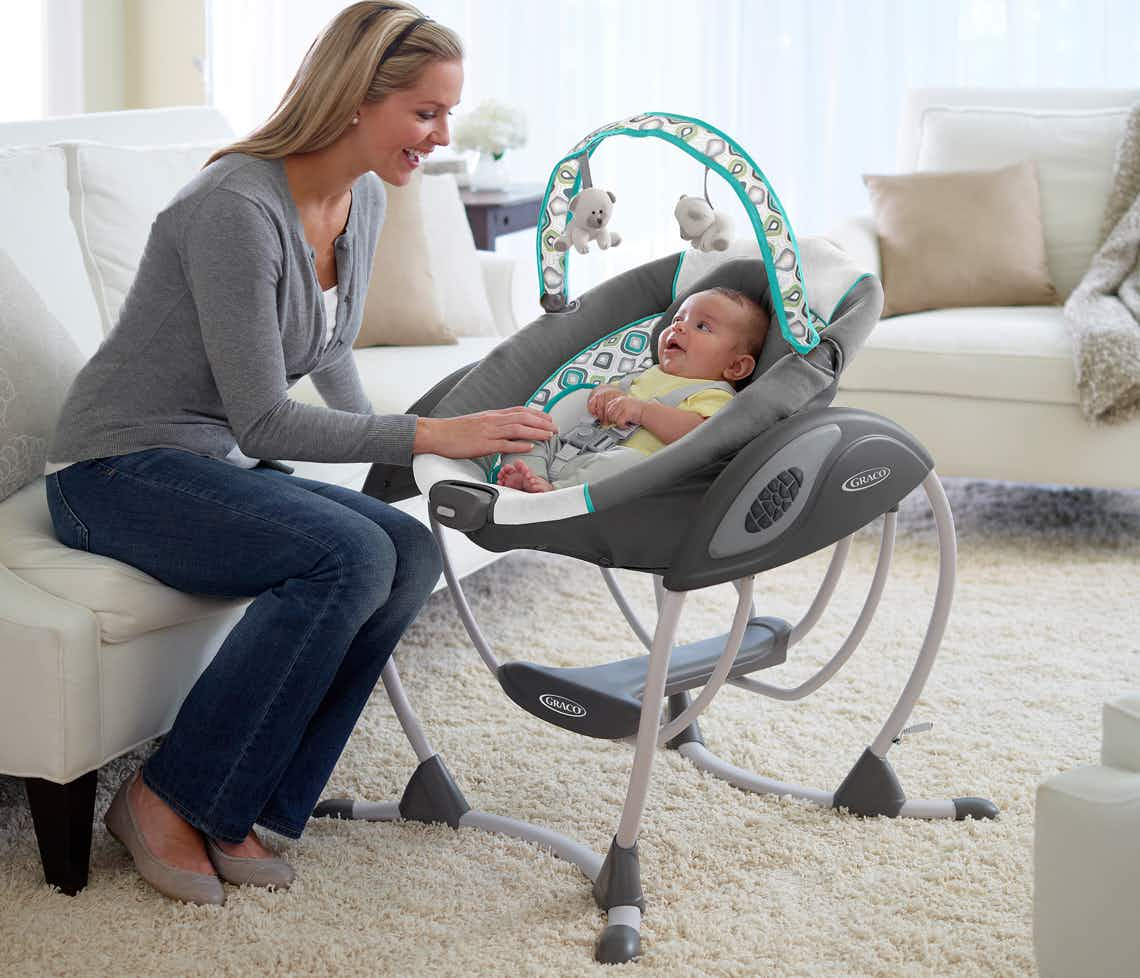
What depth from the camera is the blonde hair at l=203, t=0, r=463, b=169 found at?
67.0 inches

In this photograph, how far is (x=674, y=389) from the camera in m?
1.81

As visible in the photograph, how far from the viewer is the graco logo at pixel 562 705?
177 centimetres

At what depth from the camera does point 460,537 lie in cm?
241

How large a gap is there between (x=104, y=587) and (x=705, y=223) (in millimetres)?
863

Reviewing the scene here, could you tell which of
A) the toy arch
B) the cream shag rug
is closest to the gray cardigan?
the toy arch

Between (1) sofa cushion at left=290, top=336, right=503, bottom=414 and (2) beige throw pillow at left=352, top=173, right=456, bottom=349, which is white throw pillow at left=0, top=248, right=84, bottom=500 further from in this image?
(2) beige throw pillow at left=352, top=173, right=456, bottom=349

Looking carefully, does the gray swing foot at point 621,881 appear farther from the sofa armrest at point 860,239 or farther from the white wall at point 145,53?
the white wall at point 145,53

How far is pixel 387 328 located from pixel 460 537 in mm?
660

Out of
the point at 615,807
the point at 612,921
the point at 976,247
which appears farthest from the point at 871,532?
the point at 612,921

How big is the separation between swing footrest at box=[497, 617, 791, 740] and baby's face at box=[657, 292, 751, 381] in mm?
384

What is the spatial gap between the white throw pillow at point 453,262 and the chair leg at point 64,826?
1.47 m

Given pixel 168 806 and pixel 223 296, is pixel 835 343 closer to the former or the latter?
pixel 223 296

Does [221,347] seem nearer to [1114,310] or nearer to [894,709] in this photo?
[894,709]

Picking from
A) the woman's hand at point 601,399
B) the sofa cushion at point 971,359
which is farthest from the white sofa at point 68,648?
the sofa cushion at point 971,359
